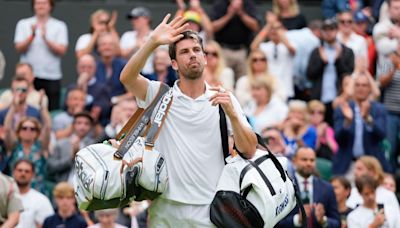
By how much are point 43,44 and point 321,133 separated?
3.80 metres

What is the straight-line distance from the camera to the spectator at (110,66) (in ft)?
52.0

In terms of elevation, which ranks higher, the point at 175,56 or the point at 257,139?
the point at 175,56

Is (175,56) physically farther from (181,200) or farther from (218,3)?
(218,3)

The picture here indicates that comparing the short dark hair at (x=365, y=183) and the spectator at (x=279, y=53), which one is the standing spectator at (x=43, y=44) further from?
the short dark hair at (x=365, y=183)

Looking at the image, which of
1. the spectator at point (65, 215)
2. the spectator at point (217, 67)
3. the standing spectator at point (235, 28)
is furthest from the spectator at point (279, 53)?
the spectator at point (65, 215)

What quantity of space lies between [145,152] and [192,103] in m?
0.51

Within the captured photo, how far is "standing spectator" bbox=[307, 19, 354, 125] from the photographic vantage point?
16.7 meters

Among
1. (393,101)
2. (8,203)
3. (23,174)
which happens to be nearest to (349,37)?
(393,101)

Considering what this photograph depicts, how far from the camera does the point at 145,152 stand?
8477 millimetres

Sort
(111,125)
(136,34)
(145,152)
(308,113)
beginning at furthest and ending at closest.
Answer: (136,34)
(308,113)
(111,125)
(145,152)

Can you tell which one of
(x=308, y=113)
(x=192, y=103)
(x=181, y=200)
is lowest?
(x=308, y=113)

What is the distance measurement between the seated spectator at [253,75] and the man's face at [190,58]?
7.02 m

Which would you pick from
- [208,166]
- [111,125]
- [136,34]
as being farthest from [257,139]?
[136,34]

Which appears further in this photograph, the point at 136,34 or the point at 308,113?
the point at 136,34
